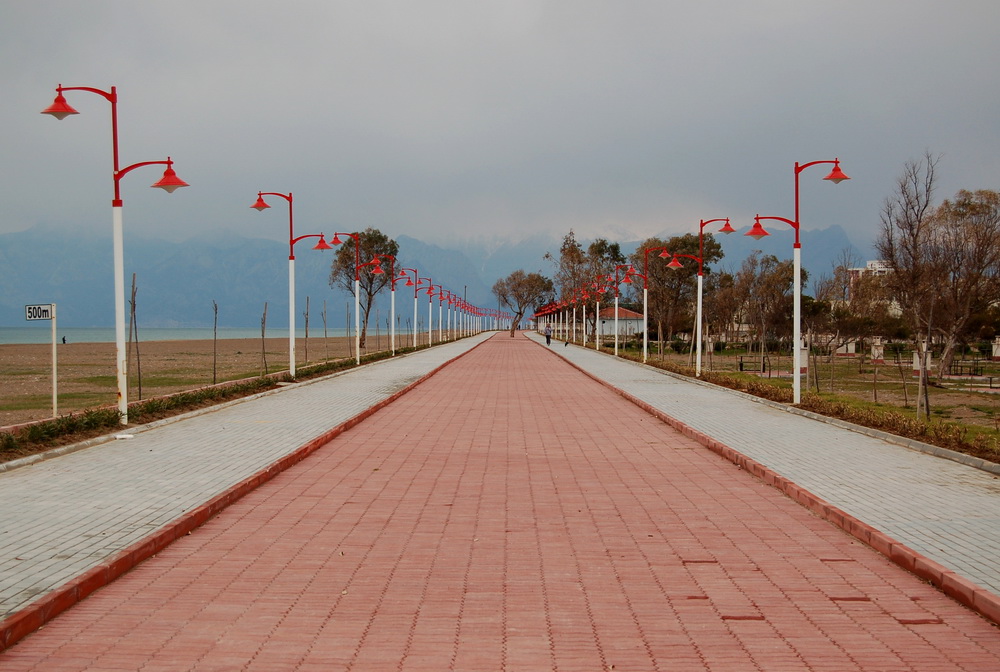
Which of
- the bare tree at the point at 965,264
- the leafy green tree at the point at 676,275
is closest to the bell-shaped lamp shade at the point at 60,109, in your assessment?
the bare tree at the point at 965,264

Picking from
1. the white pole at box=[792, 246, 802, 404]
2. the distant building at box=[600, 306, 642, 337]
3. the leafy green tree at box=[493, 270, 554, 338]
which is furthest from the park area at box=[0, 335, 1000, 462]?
the leafy green tree at box=[493, 270, 554, 338]

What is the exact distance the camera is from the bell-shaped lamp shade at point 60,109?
11.5m

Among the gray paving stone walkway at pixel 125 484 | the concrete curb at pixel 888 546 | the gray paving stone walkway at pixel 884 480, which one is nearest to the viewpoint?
the concrete curb at pixel 888 546

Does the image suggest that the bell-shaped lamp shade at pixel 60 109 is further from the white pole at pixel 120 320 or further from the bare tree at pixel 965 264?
the bare tree at pixel 965 264

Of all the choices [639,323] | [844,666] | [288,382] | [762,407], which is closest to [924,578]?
[844,666]

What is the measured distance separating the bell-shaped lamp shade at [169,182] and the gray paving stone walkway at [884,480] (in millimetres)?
8624

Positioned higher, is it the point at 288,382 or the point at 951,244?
the point at 951,244

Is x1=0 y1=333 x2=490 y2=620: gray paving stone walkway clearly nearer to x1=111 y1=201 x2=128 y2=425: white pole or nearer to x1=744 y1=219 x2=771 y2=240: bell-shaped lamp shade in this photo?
x1=111 y1=201 x2=128 y2=425: white pole

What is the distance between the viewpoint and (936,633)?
4.39m

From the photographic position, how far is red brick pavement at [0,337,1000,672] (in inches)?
160

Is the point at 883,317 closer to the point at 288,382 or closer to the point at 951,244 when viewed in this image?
the point at 951,244

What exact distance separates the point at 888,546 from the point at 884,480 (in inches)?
107

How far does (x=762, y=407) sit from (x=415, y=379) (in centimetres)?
978

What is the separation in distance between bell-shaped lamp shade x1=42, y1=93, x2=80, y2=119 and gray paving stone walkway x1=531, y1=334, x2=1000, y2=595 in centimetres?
995
